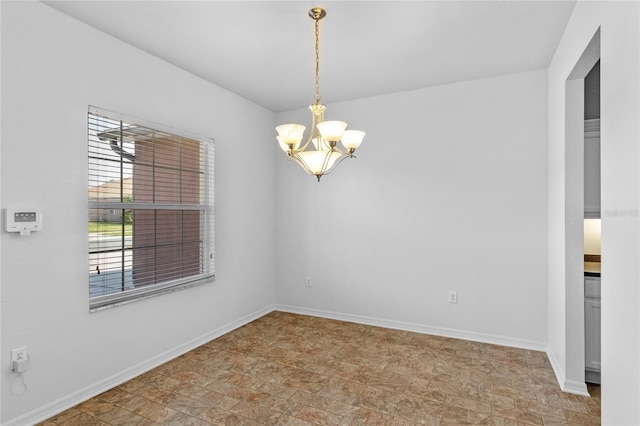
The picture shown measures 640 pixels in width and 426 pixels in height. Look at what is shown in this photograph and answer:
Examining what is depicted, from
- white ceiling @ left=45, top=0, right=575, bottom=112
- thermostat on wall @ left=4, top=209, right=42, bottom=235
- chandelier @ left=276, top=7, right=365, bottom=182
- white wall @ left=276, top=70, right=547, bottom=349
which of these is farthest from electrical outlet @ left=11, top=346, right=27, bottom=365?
white wall @ left=276, top=70, right=547, bottom=349

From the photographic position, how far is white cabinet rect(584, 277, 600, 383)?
2574 millimetres

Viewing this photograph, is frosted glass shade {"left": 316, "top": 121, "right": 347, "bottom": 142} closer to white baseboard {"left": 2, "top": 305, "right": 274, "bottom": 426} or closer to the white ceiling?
the white ceiling

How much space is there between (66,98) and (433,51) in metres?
2.82

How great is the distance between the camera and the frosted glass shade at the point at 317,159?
2.26m

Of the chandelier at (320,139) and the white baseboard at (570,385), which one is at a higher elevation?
the chandelier at (320,139)

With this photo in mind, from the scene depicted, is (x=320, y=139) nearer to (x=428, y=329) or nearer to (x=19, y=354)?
(x=19, y=354)

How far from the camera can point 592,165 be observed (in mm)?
2838

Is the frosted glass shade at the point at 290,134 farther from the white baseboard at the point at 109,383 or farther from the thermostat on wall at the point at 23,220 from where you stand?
the white baseboard at the point at 109,383

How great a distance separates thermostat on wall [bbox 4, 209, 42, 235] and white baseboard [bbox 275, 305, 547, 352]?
3037mm

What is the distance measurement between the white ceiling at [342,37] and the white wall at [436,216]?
38 cm

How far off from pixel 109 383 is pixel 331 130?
252 cm

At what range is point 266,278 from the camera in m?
4.54

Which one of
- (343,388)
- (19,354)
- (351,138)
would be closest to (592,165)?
(351,138)
